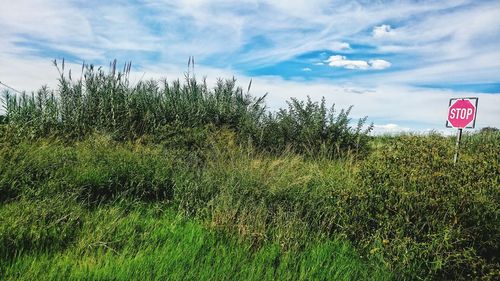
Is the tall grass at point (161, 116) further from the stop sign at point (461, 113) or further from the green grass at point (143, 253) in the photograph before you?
the green grass at point (143, 253)

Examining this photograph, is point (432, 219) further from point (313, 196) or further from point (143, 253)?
point (143, 253)

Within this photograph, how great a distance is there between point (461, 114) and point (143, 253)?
29.6 feet

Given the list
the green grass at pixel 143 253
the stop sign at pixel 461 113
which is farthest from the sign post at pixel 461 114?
the green grass at pixel 143 253

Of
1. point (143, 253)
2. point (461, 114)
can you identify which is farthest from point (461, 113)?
point (143, 253)

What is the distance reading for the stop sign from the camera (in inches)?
404

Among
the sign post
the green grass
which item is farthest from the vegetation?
the sign post

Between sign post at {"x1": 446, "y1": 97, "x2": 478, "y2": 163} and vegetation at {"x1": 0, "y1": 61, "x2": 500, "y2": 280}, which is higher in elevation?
sign post at {"x1": 446, "y1": 97, "x2": 478, "y2": 163}

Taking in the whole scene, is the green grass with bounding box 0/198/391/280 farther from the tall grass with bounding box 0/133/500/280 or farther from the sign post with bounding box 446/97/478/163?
the sign post with bounding box 446/97/478/163

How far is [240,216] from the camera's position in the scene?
530cm

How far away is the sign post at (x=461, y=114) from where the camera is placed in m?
10.2

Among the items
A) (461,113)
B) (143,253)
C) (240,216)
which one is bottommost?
(143,253)

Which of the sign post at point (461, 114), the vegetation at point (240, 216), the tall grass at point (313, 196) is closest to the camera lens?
the vegetation at point (240, 216)

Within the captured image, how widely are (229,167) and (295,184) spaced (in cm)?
126

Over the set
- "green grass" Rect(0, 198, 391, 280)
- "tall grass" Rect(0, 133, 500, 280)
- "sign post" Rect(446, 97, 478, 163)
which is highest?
"sign post" Rect(446, 97, 478, 163)
